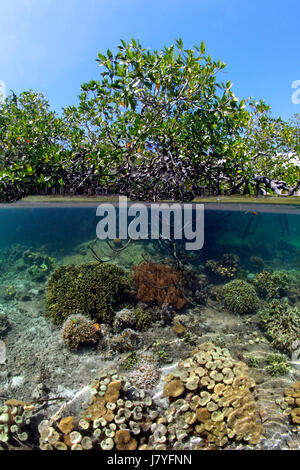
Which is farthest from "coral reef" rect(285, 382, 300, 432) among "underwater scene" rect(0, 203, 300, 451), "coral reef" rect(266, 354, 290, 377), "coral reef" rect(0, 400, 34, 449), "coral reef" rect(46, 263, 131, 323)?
"coral reef" rect(46, 263, 131, 323)

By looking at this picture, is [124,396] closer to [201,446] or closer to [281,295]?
[201,446]

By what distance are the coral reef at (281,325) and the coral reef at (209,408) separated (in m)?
2.86

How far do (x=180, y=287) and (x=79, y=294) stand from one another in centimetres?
360

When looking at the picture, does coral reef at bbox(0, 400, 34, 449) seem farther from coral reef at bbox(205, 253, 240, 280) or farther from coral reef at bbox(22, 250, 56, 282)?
coral reef at bbox(205, 253, 240, 280)

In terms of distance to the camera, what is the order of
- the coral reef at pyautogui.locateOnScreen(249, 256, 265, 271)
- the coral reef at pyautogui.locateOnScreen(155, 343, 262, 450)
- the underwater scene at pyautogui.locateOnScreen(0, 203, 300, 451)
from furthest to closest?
the coral reef at pyautogui.locateOnScreen(249, 256, 265, 271) < the underwater scene at pyautogui.locateOnScreen(0, 203, 300, 451) < the coral reef at pyautogui.locateOnScreen(155, 343, 262, 450)

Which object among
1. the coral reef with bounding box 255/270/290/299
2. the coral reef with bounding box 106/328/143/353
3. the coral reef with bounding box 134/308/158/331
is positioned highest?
the coral reef with bounding box 255/270/290/299

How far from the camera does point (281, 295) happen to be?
1086 cm

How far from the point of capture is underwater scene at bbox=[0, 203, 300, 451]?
14.1ft

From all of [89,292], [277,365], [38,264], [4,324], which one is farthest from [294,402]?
[38,264]

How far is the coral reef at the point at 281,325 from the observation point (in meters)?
7.28

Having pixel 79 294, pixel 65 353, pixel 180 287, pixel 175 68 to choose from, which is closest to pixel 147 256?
pixel 180 287

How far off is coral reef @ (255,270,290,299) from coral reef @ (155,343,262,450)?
6.46m
